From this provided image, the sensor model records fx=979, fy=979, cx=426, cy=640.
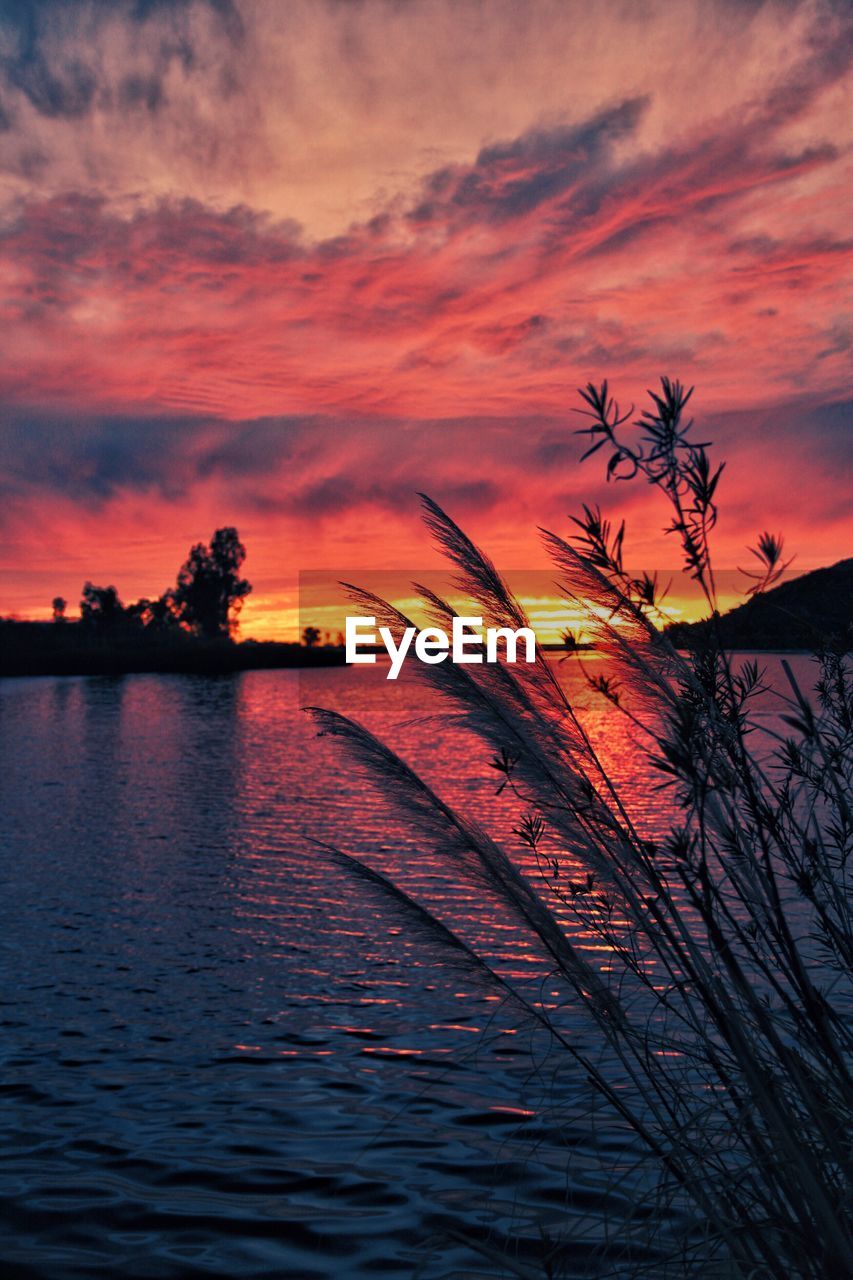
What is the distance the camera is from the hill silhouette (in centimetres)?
299

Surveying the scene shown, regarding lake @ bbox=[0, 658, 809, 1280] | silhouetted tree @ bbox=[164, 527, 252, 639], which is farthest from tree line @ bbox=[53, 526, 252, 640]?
lake @ bbox=[0, 658, 809, 1280]

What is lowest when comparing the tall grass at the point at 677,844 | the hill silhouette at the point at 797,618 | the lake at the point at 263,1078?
the lake at the point at 263,1078

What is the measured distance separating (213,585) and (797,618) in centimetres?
15241

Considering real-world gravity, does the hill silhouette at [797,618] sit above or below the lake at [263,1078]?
above

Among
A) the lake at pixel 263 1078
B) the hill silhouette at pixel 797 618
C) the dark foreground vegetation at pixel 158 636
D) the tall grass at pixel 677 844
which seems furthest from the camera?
the dark foreground vegetation at pixel 158 636

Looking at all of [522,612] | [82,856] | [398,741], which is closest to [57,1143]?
[522,612]

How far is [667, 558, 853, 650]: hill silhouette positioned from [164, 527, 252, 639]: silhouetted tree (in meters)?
148

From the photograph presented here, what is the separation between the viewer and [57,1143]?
5.20 m

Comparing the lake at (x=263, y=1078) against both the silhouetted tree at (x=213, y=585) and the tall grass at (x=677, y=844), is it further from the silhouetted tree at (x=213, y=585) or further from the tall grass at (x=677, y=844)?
the silhouetted tree at (x=213, y=585)

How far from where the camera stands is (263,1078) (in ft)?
Answer: 20.3

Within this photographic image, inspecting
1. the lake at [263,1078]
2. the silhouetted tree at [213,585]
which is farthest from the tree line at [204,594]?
the lake at [263,1078]

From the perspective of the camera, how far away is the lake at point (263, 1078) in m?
4.22

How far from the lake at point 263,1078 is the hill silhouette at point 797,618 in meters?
0.17

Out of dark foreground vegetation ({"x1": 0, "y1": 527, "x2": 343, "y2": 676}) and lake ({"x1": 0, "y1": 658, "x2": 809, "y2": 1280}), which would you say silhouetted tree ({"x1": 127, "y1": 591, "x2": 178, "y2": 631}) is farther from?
lake ({"x1": 0, "y1": 658, "x2": 809, "y2": 1280})
